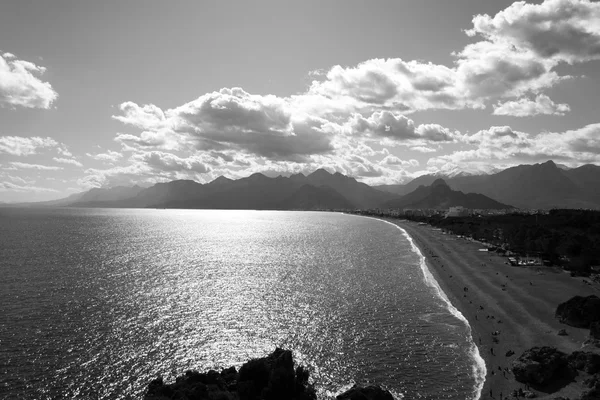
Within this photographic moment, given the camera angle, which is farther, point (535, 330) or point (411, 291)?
point (411, 291)

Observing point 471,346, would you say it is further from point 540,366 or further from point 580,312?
point 580,312

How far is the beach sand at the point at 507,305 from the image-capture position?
113ft

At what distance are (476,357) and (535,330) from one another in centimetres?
1184

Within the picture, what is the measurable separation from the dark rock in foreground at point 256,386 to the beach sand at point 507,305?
14721 mm

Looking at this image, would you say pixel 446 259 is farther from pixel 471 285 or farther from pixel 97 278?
pixel 97 278

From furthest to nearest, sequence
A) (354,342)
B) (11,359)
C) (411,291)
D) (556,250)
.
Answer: (556,250) < (411,291) < (354,342) < (11,359)

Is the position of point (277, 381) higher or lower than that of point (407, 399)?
higher

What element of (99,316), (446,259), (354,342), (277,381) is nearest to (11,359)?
(99,316)

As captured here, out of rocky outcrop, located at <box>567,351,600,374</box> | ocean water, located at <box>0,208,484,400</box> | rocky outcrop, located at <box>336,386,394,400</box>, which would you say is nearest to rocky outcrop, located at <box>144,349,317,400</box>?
ocean water, located at <box>0,208,484,400</box>

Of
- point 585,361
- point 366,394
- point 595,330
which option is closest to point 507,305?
point 595,330

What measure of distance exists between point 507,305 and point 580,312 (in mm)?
10756

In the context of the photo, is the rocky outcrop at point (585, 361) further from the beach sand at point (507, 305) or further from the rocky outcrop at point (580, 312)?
the rocky outcrop at point (580, 312)

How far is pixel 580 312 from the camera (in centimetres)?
4397

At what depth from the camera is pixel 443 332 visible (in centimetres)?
4444
